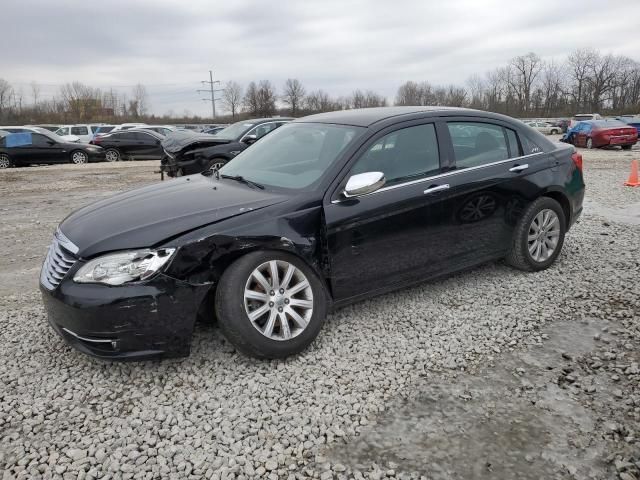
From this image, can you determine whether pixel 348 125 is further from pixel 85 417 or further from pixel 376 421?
pixel 85 417

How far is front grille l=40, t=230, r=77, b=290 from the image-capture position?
306 cm

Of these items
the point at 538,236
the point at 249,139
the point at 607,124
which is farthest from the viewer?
the point at 607,124

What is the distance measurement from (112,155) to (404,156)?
18.9 meters

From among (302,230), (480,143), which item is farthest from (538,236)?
(302,230)

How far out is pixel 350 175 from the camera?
356cm

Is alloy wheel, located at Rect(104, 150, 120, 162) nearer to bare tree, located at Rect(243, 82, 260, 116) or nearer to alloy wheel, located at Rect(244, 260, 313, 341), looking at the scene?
alloy wheel, located at Rect(244, 260, 313, 341)

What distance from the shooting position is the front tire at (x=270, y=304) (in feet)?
9.98

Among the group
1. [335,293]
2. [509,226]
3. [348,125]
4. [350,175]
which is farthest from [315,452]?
[509,226]

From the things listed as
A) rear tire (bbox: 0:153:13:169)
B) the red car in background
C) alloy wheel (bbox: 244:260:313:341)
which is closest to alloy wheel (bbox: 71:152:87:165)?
rear tire (bbox: 0:153:13:169)

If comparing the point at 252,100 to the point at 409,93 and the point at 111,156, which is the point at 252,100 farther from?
the point at 111,156

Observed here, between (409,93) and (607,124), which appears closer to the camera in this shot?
(607,124)

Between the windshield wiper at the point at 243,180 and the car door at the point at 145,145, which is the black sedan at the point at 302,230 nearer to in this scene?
the windshield wiper at the point at 243,180

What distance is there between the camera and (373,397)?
2.88m

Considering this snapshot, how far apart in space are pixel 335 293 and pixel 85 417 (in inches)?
67.8
